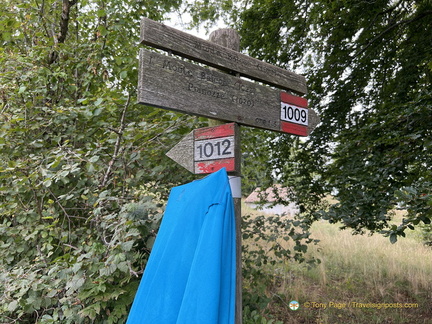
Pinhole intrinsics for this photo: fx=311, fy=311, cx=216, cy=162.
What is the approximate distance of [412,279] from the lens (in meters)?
5.67

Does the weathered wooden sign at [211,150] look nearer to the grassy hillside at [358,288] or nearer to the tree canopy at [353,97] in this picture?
the tree canopy at [353,97]

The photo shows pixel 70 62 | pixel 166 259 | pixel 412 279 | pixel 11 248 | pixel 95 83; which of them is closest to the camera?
pixel 166 259

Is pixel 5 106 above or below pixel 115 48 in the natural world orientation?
below

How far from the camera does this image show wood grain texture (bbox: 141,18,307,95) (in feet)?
4.87

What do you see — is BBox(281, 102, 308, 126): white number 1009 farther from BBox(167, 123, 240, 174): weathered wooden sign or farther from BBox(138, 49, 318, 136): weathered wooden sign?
BBox(167, 123, 240, 174): weathered wooden sign

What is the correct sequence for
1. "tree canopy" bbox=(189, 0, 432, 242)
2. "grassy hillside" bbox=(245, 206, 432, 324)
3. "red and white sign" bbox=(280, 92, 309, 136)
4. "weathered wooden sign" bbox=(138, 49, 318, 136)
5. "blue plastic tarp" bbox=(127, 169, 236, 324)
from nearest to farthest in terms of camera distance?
"blue plastic tarp" bbox=(127, 169, 236, 324) → "weathered wooden sign" bbox=(138, 49, 318, 136) → "red and white sign" bbox=(280, 92, 309, 136) → "tree canopy" bbox=(189, 0, 432, 242) → "grassy hillside" bbox=(245, 206, 432, 324)

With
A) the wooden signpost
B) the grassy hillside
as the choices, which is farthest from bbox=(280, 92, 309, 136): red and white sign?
the grassy hillside

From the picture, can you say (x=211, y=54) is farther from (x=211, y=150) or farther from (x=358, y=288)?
(x=358, y=288)

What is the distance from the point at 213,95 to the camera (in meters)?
1.67

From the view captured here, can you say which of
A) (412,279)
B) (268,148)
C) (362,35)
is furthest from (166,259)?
(412,279)

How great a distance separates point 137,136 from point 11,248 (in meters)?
1.50

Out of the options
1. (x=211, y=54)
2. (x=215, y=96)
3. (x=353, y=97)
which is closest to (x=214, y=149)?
(x=215, y=96)

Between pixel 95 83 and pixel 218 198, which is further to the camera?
pixel 95 83

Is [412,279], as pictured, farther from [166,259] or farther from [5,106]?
[5,106]
